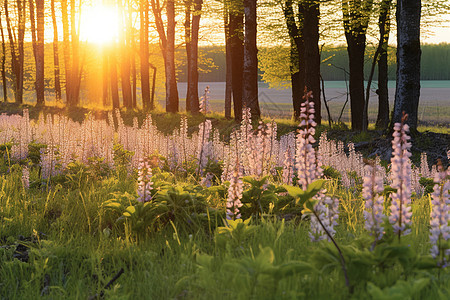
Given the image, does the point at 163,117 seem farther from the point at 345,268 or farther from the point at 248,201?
the point at 345,268

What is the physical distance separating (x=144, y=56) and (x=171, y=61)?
21.9 feet

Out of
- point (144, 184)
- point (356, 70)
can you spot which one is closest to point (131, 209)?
point (144, 184)

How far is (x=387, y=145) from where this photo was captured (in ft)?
39.1

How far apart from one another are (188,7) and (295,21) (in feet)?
23.0

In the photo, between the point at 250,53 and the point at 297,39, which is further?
the point at 297,39

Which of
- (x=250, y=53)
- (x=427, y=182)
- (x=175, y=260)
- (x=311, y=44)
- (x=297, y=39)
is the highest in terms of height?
(x=297, y=39)

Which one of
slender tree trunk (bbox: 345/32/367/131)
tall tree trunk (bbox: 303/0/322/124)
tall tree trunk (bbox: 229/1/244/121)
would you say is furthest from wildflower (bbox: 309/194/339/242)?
slender tree trunk (bbox: 345/32/367/131)

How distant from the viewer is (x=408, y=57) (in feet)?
38.2

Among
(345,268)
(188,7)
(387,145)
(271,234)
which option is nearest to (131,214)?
(271,234)

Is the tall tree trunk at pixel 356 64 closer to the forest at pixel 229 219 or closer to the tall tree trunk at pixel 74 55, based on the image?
the forest at pixel 229 219

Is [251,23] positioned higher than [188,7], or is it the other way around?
[188,7]

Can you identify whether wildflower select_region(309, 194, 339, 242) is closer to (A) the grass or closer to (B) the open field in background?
(A) the grass

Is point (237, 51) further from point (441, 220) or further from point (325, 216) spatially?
point (441, 220)

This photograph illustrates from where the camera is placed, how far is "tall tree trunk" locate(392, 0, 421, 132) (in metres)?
11.4
